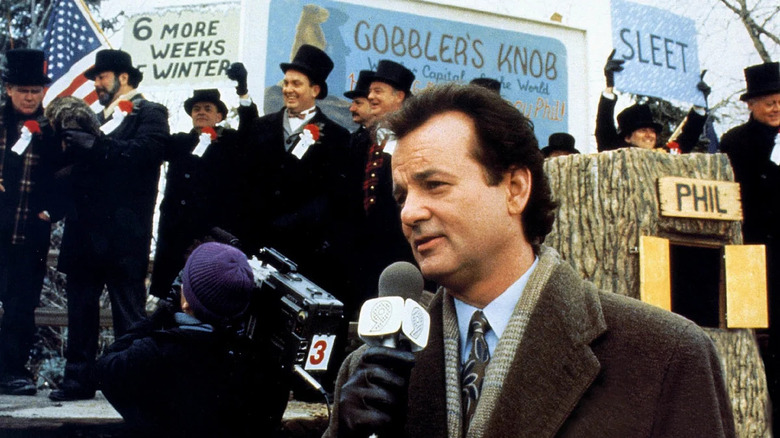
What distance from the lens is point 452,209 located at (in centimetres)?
194

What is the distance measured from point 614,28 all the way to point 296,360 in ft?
19.2

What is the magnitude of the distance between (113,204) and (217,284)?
273 centimetres

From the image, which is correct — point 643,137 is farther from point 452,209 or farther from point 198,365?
point 452,209

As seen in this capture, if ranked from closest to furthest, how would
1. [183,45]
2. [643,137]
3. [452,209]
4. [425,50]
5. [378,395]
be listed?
[378,395], [452,209], [183,45], [643,137], [425,50]

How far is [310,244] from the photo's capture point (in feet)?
17.4

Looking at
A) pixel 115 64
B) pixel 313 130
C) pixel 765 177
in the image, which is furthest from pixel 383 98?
pixel 765 177

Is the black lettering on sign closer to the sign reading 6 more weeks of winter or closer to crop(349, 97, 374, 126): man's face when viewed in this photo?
crop(349, 97, 374, 126): man's face

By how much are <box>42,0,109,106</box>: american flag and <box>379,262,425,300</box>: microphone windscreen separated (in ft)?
18.6

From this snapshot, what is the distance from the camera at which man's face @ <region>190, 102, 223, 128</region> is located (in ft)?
22.1

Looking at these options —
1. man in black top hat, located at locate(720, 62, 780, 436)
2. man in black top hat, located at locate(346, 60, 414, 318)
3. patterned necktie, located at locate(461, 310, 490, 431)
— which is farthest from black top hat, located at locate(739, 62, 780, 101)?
patterned necktie, located at locate(461, 310, 490, 431)

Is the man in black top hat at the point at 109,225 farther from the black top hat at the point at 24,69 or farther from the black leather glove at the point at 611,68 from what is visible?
the black leather glove at the point at 611,68

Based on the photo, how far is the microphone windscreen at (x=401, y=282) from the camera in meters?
1.78

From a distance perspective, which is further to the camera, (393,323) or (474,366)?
(474,366)

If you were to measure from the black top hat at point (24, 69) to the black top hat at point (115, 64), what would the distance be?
1.28ft
